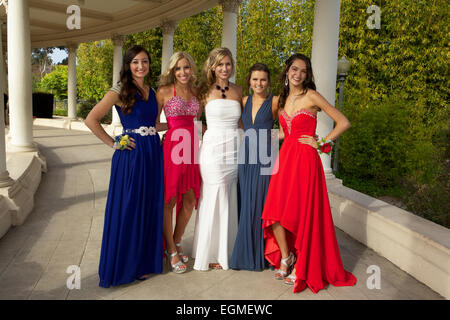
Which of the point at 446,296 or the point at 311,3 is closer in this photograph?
the point at 446,296

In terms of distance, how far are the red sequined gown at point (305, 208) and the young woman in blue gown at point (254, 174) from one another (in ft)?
0.68

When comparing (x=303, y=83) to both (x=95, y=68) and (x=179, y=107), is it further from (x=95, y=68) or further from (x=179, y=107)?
(x=95, y=68)

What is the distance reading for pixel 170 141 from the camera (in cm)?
393

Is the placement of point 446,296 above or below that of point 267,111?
below

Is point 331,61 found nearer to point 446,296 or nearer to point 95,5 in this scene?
point 446,296

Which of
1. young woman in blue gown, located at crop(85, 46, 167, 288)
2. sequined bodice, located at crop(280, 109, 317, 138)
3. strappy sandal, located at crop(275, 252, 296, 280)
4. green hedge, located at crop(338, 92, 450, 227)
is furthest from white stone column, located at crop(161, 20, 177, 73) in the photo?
strappy sandal, located at crop(275, 252, 296, 280)

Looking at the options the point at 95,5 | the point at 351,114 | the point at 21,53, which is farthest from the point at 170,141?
the point at 95,5

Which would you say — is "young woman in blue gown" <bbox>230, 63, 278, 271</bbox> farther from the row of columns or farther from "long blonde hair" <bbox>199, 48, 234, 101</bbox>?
the row of columns

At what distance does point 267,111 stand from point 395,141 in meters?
7.73

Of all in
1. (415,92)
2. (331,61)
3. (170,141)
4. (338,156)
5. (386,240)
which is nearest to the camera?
(170,141)

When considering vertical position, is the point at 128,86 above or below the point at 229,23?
below

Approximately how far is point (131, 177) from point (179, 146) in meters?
0.62

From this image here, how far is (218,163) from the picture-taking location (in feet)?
13.2

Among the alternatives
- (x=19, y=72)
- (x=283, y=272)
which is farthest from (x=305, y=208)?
(x=19, y=72)
